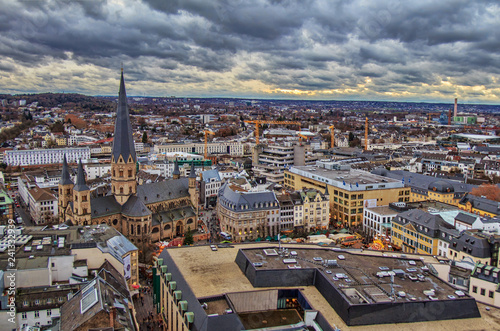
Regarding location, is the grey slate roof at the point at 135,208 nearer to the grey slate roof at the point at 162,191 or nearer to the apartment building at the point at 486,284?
the grey slate roof at the point at 162,191

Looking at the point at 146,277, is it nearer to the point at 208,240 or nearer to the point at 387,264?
the point at 208,240

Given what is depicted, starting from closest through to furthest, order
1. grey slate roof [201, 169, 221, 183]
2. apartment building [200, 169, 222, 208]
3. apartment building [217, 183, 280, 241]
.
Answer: apartment building [217, 183, 280, 241], apartment building [200, 169, 222, 208], grey slate roof [201, 169, 221, 183]

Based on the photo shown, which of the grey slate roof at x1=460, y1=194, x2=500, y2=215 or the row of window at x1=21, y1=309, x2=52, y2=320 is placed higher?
the grey slate roof at x1=460, y1=194, x2=500, y2=215

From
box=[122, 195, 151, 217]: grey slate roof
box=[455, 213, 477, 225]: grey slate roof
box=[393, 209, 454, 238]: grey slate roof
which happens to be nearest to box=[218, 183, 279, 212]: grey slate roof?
box=[122, 195, 151, 217]: grey slate roof

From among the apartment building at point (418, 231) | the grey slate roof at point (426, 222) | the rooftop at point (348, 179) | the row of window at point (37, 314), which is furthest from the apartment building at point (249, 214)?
the row of window at point (37, 314)

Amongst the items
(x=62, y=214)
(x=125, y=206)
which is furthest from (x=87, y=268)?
(x=62, y=214)

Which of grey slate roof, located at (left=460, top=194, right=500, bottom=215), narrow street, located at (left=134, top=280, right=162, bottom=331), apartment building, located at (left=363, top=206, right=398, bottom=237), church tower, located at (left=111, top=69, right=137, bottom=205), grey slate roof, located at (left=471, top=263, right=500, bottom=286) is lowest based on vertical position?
narrow street, located at (left=134, top=280, right=162, bottom=331)

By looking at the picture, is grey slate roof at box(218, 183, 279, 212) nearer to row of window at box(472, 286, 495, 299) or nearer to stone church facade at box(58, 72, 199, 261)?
stone church facade at box(58, 72, 199, 261)
